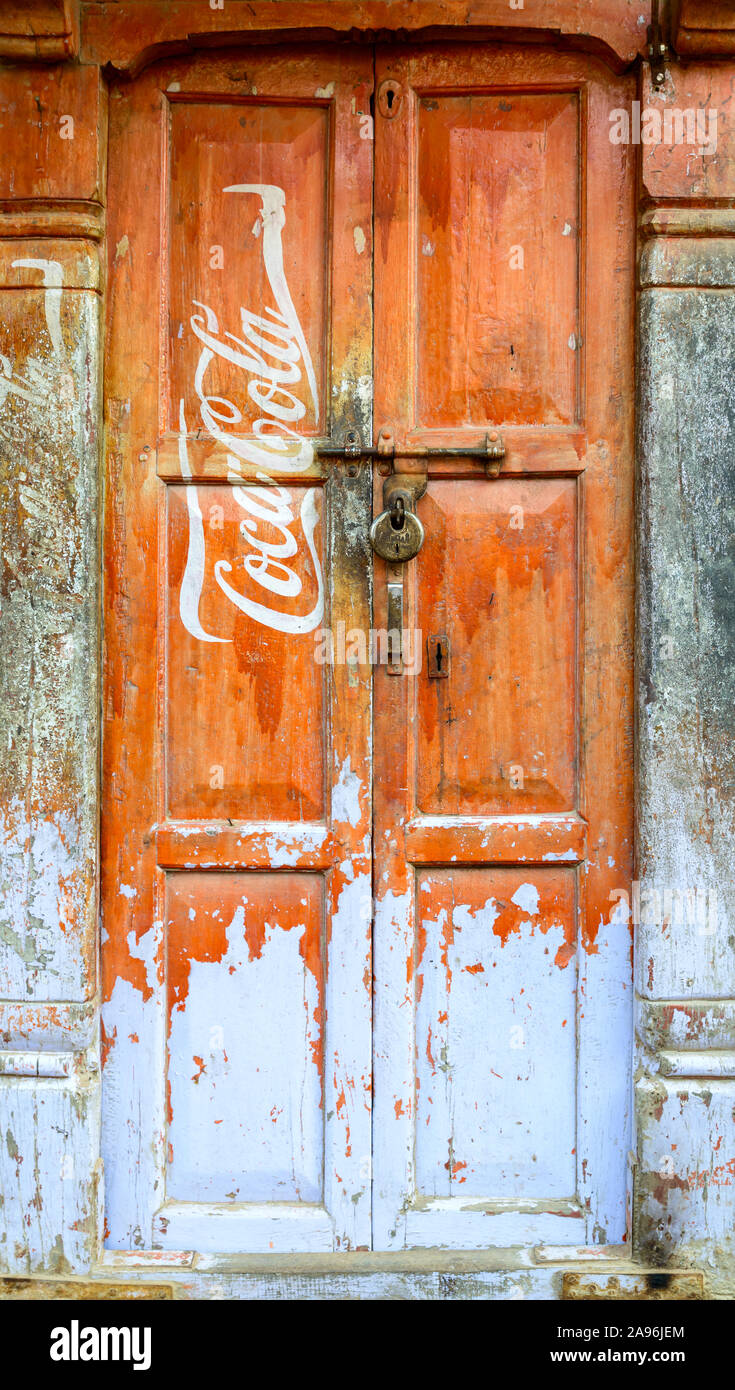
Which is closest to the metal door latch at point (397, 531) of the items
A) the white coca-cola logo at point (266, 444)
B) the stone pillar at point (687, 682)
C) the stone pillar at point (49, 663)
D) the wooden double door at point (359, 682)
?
the wooden double door at point (359, 682)

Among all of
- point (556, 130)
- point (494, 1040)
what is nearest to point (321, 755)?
point (494, 1040)

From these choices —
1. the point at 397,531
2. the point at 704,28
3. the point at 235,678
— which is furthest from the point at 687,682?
the point at 704,28

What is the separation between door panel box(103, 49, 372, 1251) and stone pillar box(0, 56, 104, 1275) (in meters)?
0.09

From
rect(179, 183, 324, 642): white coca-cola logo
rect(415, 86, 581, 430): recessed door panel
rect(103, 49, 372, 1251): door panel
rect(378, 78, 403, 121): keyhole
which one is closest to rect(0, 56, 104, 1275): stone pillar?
rect(103, 49, 372, 1251): door panel

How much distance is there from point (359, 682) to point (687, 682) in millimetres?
794

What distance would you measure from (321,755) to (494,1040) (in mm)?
831

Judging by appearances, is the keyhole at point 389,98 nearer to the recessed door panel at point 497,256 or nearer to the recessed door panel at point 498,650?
the recessed door panel at point 497,256

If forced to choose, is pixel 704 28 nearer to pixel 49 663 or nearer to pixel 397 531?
pixel 397 531

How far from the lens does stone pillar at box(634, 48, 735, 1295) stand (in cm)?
237

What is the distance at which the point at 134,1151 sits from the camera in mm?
2486

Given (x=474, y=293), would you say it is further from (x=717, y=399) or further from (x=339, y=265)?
(x=717, y=399)

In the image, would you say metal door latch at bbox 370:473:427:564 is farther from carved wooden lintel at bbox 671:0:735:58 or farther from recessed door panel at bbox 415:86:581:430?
carved wooden lintel at bbox 671:0:735:58

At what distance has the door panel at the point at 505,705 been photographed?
2.48 m

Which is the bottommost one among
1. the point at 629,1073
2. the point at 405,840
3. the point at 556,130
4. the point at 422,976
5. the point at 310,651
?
the point at 629,1073
